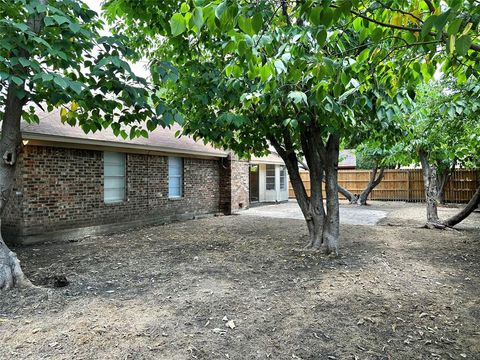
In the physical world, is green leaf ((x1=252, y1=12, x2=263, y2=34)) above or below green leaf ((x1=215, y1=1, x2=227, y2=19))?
below

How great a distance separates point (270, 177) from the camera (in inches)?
802

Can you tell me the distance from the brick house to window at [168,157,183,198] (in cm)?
4

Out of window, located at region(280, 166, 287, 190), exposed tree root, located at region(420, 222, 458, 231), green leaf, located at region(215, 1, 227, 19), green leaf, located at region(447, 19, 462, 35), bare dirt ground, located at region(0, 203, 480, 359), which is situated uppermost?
green leaf, located at region(215, 1, 227, 19)

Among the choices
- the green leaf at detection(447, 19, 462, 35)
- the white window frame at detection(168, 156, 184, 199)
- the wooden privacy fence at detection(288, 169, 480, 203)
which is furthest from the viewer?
the wooden privacy fence at detection(288, 169, 480, 203)

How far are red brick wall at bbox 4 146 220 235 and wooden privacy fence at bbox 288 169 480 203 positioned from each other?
1326 cm

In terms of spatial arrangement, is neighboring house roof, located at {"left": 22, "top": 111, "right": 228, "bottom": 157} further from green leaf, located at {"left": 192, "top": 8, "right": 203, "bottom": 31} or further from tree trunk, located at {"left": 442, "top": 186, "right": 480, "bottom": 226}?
tree trunk, located at {"left": 442, "top": 186, "right": 480, "bottom": 226}

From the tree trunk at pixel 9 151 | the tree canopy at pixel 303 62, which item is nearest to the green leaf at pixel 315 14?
the tree canopy at pixel 303 62

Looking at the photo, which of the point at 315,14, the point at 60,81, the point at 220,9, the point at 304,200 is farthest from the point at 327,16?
the point at 304,200

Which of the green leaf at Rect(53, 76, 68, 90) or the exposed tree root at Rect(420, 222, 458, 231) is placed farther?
the exposed tree root at Rect(420, 222, 458, 231)

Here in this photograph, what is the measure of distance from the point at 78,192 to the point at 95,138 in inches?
59.5

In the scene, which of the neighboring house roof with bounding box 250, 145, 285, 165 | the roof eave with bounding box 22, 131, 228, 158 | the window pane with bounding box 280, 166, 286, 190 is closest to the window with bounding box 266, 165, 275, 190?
the neighboring house roof with bounding box 250, 145, 285, 165

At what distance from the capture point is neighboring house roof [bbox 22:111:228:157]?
7941mm

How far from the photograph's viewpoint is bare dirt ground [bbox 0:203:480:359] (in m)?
3.19

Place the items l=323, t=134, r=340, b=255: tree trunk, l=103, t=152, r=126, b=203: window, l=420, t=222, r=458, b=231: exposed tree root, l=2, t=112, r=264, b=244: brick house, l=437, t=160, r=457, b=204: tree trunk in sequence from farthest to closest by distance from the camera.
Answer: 1. l=437, t=160, r=457, b=204: tree trunk
2. l=420, t=222, r=458, b=231: exposed tree root
3. l=103, t=152, r=126, b=203: window
4. l=2, t=112, r=264, b=244: brick house
5. l=323, t=134, r=340, b=255: tree trunk
